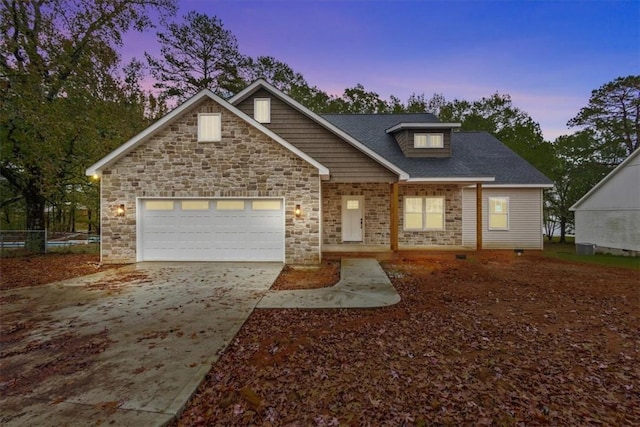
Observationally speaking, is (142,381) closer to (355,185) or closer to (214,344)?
(214,344)

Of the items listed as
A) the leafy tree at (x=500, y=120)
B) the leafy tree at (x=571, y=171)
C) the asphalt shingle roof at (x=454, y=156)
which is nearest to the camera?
the asphalt shingle roof at (x=454, y=156)

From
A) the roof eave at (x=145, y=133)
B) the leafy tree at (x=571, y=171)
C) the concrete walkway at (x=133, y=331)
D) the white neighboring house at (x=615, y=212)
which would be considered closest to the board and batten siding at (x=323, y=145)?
the roof eave at (x=145, y=133)

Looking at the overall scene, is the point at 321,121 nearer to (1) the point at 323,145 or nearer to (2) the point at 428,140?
(1) the point at 323,145

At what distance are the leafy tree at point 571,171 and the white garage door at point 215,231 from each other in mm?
21292

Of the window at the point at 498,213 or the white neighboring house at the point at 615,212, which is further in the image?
the window at the point at 498,213

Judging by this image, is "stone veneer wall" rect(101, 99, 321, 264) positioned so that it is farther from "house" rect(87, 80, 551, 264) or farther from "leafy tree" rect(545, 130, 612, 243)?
"leafy tree" rect(545, 130, 612, 243)

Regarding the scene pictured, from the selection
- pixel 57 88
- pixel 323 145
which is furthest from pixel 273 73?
pixel 323 145

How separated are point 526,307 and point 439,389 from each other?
4.03 meters

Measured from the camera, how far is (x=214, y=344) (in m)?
4.24

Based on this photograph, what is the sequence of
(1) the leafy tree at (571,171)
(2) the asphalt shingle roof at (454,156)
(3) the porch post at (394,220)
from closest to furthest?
(3) the porch post at (394,220) → (2) the asphalt shingle roof at (454,156) → (1) the leafy tree at (571,171)

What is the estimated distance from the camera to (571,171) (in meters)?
21.1

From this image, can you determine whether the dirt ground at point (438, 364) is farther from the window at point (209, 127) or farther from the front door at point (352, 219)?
the front door at point (352, 219)

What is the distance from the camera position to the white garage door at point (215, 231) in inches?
406

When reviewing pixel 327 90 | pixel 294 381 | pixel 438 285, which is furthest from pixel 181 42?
pixel 294 381
